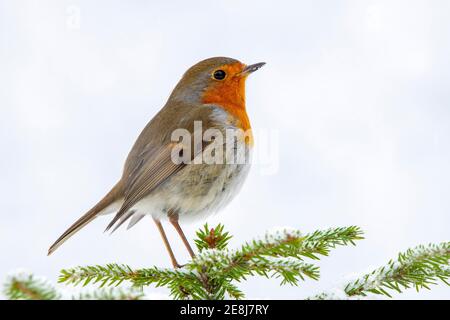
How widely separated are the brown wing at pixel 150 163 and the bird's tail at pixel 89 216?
63 mm

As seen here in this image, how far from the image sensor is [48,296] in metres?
1.26

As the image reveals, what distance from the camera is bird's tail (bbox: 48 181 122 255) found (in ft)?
Answer: 8.96

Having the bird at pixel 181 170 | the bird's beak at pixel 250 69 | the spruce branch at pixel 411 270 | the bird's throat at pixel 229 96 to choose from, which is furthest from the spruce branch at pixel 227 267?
the bird's beak at pixel 250 69

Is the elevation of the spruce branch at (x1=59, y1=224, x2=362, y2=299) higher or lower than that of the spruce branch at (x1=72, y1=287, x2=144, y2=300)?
higher

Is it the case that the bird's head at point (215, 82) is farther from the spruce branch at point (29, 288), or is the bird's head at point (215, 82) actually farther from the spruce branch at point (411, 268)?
the spruce branch at point (29, 288)

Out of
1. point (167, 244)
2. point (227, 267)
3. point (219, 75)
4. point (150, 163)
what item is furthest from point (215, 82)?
point (227, 267)

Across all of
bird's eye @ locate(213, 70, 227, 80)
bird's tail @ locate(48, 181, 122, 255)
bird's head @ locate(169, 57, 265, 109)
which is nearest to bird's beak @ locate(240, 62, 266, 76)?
bird's head @ locate(169, 57, 265, 109)

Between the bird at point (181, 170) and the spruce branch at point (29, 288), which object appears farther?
the bird at point (181, 170)

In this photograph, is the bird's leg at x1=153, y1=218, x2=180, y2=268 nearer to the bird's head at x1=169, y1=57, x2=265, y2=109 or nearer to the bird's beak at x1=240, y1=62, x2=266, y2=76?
the bird's head at x1=169, y1=57, x2=265, y2=109

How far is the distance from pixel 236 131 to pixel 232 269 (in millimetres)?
1493

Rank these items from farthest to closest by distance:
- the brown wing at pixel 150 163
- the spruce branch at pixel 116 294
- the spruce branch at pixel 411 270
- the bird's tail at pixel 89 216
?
the brown wing at pixel 150 163, the bird's tail at pixel 89 216, the spruce branch at pixel 411 270, the spruce branch at pixel 116 294

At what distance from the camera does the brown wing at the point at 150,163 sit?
9.89 ft
